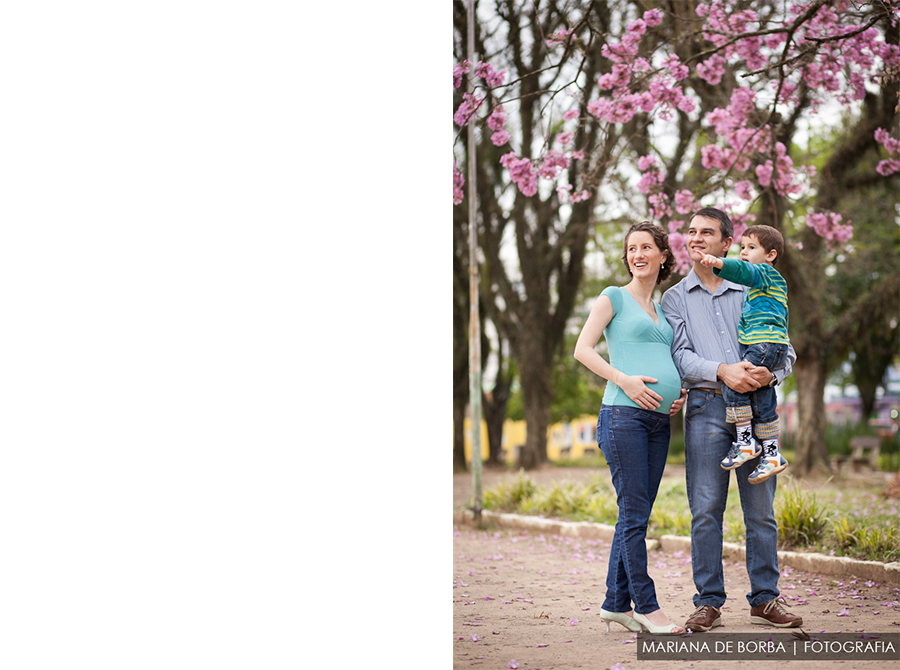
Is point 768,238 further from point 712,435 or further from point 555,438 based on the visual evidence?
point 555,438

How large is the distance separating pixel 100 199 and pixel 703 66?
3581 millimetres

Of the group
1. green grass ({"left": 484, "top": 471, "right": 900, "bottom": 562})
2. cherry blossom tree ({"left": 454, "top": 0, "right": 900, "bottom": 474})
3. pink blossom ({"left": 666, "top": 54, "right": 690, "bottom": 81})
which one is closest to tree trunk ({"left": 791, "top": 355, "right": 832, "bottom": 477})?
cherry blossom tree ({"left": 454, "top": 0, "right": 900, "bottom": 474})

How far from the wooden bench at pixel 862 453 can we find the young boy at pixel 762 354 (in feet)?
25.4

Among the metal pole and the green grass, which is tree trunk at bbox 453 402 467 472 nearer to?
the green grass

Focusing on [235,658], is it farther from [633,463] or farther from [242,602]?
[633,463]

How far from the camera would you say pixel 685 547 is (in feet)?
15.8

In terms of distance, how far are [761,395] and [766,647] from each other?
2.86 ft

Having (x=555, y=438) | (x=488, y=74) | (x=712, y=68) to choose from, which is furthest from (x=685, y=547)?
(x=555, y=438)

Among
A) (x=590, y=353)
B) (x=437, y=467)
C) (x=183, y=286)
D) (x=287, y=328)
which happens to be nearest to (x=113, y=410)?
(x=183, y=286)

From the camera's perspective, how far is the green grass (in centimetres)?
406

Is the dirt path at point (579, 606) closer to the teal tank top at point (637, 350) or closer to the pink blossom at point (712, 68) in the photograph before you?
the teal tank top at point (637, 350)

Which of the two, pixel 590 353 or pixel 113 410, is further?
pixel 113 410

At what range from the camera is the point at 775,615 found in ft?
9.29

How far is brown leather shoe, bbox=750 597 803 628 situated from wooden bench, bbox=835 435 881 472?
292 inches
